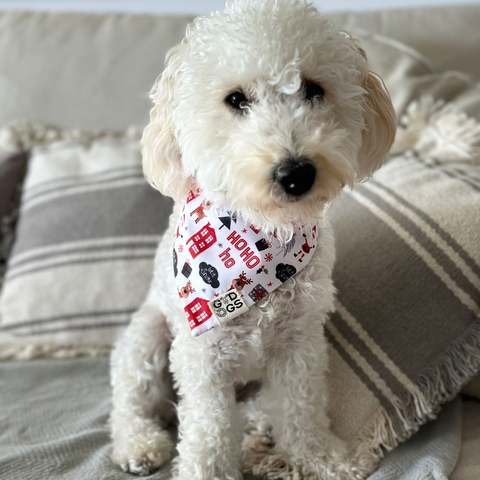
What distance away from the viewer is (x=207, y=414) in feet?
3.54

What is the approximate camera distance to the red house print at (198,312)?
1023 millimetres

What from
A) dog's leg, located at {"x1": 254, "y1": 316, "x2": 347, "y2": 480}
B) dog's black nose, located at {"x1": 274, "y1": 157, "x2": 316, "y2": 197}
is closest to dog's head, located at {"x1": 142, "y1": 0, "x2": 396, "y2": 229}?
dog's black nose, located at {"x1": 274, "y1": 157, "x2": 316, "y2": 197}

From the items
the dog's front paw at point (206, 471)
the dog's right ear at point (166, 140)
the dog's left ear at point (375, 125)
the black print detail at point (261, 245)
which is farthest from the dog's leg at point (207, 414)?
the dog's left ear at point (375, 125)

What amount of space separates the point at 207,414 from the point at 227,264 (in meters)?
0.31

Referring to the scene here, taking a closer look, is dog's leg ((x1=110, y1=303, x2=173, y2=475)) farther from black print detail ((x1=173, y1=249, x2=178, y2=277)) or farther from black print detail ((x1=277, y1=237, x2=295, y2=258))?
black print detail ((x1=277, y1=237, x2=295, y2=258))

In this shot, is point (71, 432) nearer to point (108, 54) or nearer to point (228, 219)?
point (228, 219)

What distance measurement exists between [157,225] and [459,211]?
87 centimetres

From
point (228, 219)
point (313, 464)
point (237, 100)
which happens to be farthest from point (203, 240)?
point (313, 464)

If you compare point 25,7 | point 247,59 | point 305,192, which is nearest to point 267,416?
point 305,192

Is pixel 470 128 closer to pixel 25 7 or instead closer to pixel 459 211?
pixel 459 211

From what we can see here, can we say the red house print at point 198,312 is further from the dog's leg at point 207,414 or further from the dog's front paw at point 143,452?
the dog's front paw at point 143,452

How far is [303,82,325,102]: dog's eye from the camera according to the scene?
93 cm

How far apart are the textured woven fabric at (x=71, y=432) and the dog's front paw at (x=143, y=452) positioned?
0.02 m

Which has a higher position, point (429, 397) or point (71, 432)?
point (429, 397)
